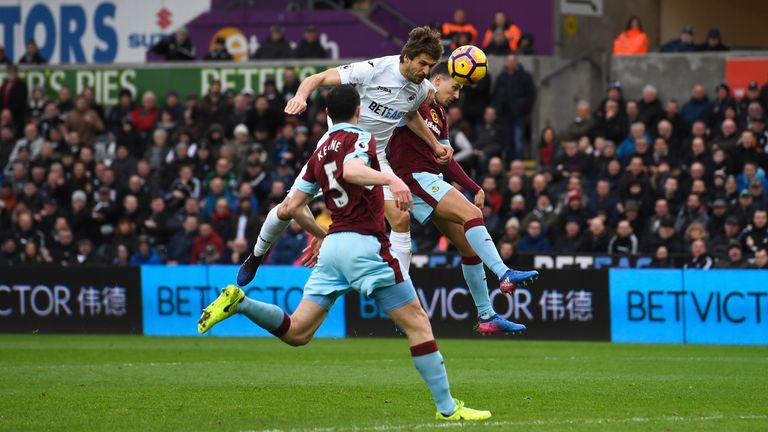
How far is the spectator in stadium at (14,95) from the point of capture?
2798 centimetres

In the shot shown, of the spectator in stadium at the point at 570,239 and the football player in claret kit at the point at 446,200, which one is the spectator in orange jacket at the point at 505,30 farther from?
the football player in claret kit at the point at 446,200

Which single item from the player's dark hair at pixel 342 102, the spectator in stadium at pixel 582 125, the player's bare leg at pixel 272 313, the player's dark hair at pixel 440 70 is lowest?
the player's bare leg at pixel 272 313

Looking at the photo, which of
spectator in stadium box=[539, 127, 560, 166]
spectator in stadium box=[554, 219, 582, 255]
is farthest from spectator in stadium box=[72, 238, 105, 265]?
spectator in stadium box=[554, 219, 582, 255]

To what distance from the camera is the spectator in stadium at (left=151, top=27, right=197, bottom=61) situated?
92.9 feet

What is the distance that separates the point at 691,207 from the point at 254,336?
22.8 ft

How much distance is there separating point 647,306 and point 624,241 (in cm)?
134

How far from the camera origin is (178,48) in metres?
28.3

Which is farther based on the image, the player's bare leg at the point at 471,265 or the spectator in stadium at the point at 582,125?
the spectator in stadium at the point at 582,125

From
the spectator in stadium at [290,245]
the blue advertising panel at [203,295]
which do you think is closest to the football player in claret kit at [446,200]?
the blue advertising panel at [203,295]

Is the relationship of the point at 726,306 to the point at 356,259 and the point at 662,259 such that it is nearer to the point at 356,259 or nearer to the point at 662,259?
the point at 662,259

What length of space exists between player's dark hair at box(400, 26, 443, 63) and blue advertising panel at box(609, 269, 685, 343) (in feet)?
29.7

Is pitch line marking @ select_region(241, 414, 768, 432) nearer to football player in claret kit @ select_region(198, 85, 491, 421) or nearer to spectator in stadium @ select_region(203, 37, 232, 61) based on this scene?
football player in claret kit @ select_region(198, 85, 491, 421)

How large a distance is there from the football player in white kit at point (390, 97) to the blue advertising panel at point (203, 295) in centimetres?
926

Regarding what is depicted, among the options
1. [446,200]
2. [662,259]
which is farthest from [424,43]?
[662,259]
